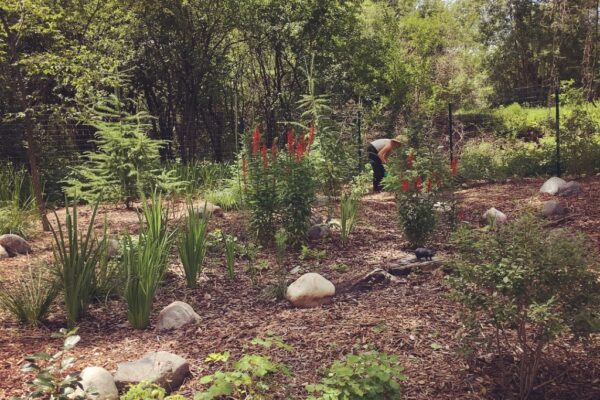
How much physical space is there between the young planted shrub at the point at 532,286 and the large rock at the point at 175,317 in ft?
5.39

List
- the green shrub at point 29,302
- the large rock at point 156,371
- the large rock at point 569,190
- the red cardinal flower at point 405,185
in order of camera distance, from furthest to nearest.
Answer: the large rock at point 569,190 → the red cardinal flower at point 405,185 → the green shrub at point 29,302 → the large rock at point 156,371

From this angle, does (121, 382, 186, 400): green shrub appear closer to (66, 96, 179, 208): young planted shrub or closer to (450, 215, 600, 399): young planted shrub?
(450, 215, 600, 399): young planted shrub

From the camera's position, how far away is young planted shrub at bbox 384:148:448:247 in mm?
4656

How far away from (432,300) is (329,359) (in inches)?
40.3

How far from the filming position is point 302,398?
2363mm

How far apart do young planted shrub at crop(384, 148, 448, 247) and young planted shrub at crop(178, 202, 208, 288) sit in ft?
5.84

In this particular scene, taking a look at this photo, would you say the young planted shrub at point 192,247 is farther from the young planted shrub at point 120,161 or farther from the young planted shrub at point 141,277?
the young planted shrub at point 120,161

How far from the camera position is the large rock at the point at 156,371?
96.4 inches

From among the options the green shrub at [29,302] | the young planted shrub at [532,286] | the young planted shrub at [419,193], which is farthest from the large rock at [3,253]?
the young planted shrub at [532,286]

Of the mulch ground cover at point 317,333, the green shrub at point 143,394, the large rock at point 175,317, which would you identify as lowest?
the mulch ground cover at point 317,333

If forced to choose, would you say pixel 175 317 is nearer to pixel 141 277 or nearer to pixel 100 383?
pixel 141 277

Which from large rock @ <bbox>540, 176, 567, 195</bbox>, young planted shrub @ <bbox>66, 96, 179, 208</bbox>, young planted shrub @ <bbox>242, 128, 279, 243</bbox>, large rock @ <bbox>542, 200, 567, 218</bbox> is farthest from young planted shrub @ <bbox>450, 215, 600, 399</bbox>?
large rock @ <bbox>540, 176, 567, 195</bbox>

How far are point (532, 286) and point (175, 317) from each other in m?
2.00

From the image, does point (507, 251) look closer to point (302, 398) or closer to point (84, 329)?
point (302, 398)
